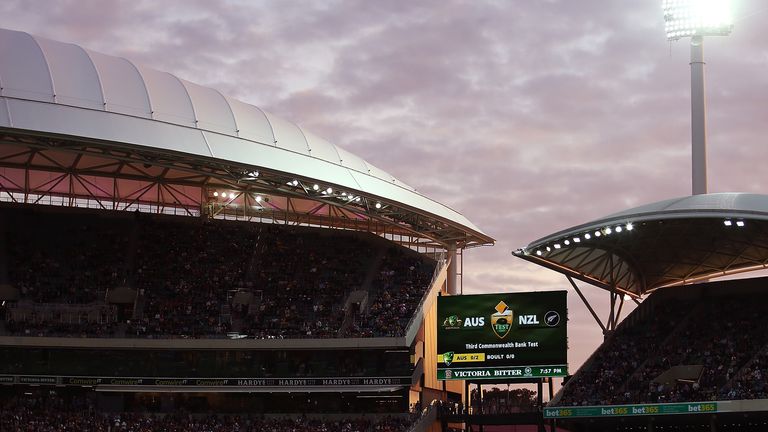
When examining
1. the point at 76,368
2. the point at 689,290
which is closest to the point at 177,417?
the point at 76,368

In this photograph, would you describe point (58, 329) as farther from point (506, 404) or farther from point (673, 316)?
point (673, 316)

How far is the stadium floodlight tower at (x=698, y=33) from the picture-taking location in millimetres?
60469

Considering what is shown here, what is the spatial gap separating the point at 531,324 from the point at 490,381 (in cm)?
361

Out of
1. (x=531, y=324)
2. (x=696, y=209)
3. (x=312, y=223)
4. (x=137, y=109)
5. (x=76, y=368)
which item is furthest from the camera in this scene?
(x=312, y=223)

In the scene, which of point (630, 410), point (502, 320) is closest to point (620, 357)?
point (630, 410)

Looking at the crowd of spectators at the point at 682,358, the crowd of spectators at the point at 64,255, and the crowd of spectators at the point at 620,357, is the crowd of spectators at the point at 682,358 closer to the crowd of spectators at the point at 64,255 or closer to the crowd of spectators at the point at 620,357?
the crowd of spectators at the point at 620,357

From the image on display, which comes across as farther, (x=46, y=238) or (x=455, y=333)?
(x=46, y=238)

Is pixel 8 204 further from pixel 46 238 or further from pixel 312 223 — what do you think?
pixel 312 223

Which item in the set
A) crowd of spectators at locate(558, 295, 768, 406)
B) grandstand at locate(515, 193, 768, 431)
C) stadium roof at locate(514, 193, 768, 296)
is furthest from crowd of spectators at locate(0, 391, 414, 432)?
stadium roof at locate(514, 193, 768, 296)

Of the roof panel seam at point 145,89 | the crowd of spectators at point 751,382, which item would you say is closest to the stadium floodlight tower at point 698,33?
the crowd of spectators at point 751,382

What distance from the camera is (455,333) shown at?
56375mm

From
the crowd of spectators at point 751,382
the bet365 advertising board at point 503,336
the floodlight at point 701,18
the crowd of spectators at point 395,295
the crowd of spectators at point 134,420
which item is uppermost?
the floodlight at point 701,18

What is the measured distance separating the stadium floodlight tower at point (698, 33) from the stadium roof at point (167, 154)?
46.8ft

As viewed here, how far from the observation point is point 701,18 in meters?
60.4
